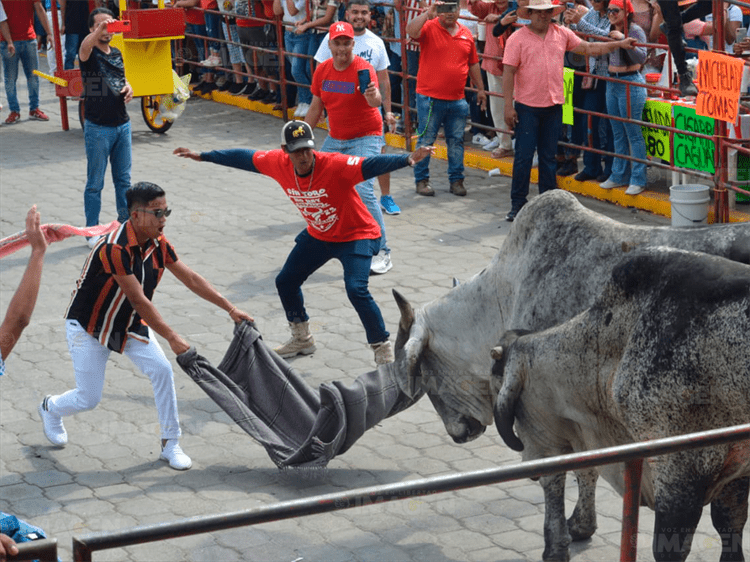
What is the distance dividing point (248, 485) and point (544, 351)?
2.29 m

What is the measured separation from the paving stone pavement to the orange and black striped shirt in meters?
0.74

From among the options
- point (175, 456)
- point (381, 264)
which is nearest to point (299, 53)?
point (381, 264)

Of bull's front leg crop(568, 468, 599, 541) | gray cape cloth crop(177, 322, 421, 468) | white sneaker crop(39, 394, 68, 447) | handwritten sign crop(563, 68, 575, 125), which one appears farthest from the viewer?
handwritten sign crop(563, 68, 575, 125)

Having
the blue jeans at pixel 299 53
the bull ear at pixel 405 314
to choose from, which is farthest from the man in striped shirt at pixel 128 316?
the blue jeans at pixel 299 53

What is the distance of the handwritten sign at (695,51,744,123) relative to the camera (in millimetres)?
9094

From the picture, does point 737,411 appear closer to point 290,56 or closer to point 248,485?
point 248,485

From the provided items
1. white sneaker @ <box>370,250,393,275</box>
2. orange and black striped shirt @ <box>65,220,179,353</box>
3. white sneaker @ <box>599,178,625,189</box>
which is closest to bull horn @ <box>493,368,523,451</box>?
orange and black striped shirt @ <box>65,220,179,353</box>

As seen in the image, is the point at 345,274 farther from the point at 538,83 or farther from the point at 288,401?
the point at 538,83

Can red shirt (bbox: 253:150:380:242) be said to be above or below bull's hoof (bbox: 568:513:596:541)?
above

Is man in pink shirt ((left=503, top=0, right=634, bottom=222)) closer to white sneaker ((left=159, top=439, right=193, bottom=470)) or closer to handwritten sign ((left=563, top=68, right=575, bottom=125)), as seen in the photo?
handwritten sign ((left=563, top=68, right=575, bottom=125))

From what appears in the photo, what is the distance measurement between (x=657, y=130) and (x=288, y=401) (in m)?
5.52

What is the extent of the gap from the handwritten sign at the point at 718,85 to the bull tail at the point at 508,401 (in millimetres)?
5145

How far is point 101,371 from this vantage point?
6.58m

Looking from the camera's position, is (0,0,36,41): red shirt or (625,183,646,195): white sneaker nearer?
(625,183,646,195): white sneaker
